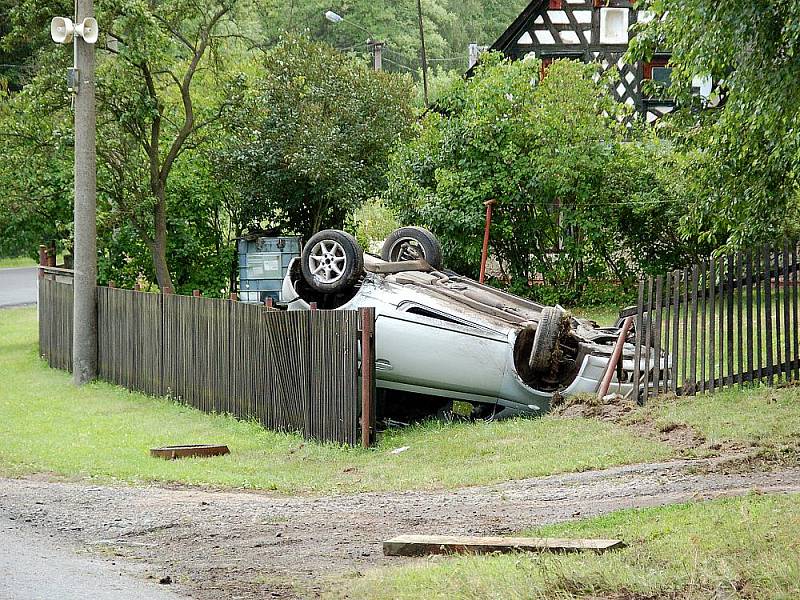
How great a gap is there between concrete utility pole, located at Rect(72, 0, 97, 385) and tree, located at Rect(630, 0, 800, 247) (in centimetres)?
927

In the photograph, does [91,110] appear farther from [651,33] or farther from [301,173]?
[651,33]

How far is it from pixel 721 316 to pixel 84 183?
35.6 feet

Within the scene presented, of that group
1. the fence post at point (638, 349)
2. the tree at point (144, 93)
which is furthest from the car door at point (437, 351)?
the tree at point (144, 93)

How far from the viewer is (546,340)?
1341cm

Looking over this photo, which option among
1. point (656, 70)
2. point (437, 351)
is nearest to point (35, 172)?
point (437, 351)

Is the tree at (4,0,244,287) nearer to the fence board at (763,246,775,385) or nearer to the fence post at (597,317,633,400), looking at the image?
the fence post at (597,317,633,400)

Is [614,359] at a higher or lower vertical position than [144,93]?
lower

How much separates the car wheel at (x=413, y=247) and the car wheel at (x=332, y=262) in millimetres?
2018

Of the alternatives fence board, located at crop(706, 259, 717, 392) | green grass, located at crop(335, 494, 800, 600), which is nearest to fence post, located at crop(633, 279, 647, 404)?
fence board, located at crop(706, 259, 717, 392)

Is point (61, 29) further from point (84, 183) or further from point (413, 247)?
point (413, 247)

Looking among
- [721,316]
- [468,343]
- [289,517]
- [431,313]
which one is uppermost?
[721,316]

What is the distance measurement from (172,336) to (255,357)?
2.67 meters

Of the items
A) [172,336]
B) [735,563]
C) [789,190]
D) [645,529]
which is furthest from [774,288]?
[172,336]

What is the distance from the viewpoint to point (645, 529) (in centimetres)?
718
